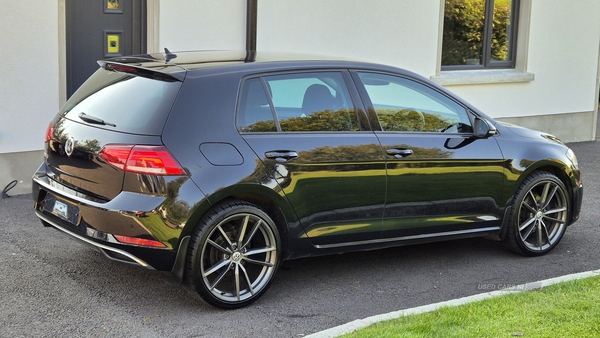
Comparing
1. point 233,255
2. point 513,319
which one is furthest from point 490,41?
point 233,255

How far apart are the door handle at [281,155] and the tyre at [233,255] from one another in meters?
0.34

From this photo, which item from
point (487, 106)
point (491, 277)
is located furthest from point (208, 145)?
point (487, 106)

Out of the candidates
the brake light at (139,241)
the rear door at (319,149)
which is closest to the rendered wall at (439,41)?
the rear door at (319,149)

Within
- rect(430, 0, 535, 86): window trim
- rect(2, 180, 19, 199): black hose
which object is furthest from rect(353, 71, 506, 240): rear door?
rect(430, 0, 535, 86): window trim

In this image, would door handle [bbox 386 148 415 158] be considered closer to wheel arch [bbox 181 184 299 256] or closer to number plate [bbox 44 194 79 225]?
wheel arch [bbox 181 184 299 256]

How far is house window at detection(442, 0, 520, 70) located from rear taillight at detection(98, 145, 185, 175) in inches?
332

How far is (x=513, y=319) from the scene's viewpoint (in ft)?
16.6

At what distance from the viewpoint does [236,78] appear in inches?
213

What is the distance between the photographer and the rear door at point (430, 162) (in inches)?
237

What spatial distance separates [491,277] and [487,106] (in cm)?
687

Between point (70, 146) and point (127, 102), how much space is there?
465mm

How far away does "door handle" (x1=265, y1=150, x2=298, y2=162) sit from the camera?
5388 millimetres

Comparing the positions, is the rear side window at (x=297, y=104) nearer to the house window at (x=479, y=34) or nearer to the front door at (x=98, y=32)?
the front door at (x=98, y=32)

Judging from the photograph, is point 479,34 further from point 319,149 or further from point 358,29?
point 319,149
